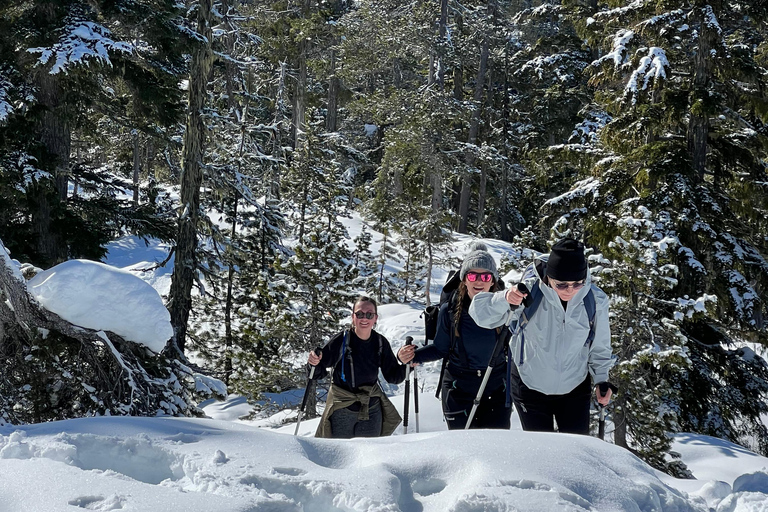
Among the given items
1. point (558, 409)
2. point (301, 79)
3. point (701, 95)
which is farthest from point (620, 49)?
point (301, 79)

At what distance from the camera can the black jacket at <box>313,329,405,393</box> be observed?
5.42 meters

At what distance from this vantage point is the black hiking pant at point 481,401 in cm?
464

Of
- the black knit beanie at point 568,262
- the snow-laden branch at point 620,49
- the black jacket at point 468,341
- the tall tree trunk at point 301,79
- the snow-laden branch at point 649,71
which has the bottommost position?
the black jacket at point 468,341

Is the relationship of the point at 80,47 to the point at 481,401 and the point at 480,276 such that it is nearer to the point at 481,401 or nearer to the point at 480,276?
the point at 480,276

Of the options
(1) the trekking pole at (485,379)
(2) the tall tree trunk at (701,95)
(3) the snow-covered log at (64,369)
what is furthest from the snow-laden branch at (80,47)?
(2) the tall tree trunk at (701,95)

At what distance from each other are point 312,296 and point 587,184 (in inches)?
251

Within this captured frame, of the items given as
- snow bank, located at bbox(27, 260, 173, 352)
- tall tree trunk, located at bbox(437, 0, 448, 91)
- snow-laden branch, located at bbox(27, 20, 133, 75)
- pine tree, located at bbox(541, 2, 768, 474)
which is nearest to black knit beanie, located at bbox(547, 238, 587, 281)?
snow bank, located at bbox(27, 260, 173, 352)

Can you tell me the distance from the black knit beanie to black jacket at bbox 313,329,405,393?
200 cm

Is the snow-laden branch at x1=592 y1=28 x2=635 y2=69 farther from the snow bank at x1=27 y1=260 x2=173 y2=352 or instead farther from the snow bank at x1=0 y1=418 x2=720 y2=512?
the snow bank at x1=0 y1=418 x2=720 y2=512

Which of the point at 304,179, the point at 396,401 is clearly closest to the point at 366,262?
the point at 304,179

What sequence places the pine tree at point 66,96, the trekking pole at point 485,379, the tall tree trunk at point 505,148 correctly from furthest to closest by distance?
the tall tree trunk at point 505,148, the pine tree at point 66,96, the trekking pole at point 485,379

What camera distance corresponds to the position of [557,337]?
4047 mm

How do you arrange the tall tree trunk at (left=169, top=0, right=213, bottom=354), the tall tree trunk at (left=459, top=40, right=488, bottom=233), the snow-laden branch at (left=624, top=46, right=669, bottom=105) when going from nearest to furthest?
the snow-laden branch at (left=624, top=46, right=669, bottom=105), the tall tree trunk at (left=169, top=0, right=213, bottom=354), the tall tree trunk at (left=459, top=40, right=488, bottom=233)

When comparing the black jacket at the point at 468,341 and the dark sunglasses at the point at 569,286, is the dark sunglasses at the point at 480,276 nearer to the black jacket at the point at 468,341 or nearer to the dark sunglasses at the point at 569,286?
the black jacket at the point at 468,341
